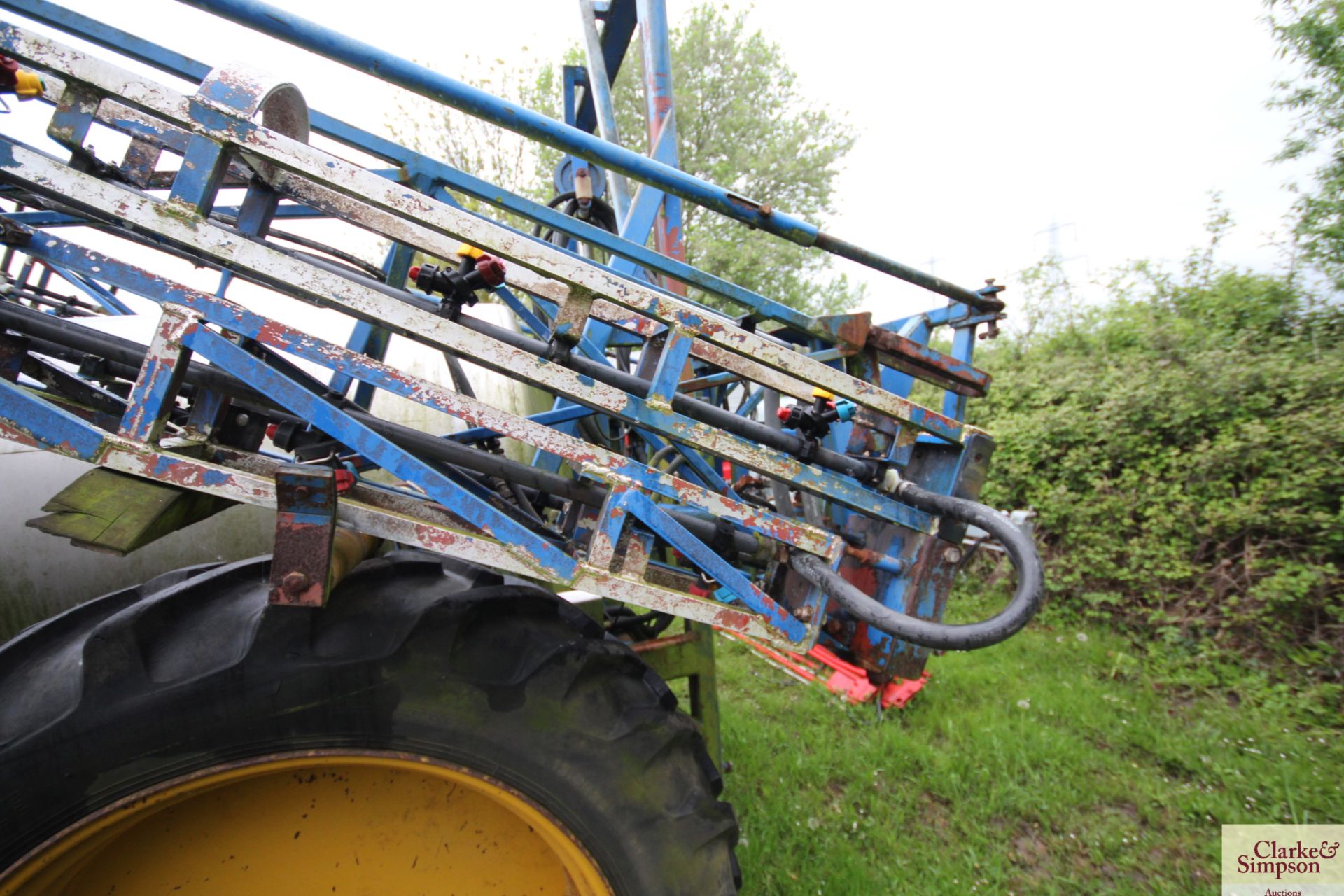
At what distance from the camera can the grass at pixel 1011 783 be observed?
2432 mm

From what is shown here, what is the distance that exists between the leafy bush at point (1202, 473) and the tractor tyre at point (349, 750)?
4.39 m

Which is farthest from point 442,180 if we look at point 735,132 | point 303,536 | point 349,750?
point 735,132

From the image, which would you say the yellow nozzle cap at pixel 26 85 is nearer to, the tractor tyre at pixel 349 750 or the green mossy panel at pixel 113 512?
the green mossy panel at pixel 113 512

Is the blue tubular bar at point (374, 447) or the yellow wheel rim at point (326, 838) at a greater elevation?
the blue tubular bar at point (374, 447)

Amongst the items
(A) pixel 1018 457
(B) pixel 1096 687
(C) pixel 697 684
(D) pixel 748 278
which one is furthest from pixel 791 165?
(C) pixel 697 684

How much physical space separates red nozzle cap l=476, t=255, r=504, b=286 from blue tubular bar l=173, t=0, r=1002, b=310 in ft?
1.57

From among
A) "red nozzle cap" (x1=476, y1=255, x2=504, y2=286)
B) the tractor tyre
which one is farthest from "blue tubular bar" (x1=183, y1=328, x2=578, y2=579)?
"red nozzle cap" (x1=476, y1=255, x2=504, y2=286)

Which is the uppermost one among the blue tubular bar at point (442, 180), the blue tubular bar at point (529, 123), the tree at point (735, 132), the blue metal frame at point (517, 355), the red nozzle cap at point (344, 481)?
the tree at point (735, 132)

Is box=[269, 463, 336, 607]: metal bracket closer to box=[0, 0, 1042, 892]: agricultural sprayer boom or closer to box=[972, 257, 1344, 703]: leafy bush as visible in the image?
box=[0, 0, 1042, 892]: agricultural sprayer boom

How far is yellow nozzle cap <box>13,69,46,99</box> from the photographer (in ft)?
3.43

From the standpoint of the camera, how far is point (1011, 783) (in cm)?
294

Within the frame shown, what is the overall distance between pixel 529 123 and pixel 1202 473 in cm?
506

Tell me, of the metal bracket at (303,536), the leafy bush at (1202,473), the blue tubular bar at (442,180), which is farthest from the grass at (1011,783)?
the blue tubular bar at (442,180)

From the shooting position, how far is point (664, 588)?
1323mm
